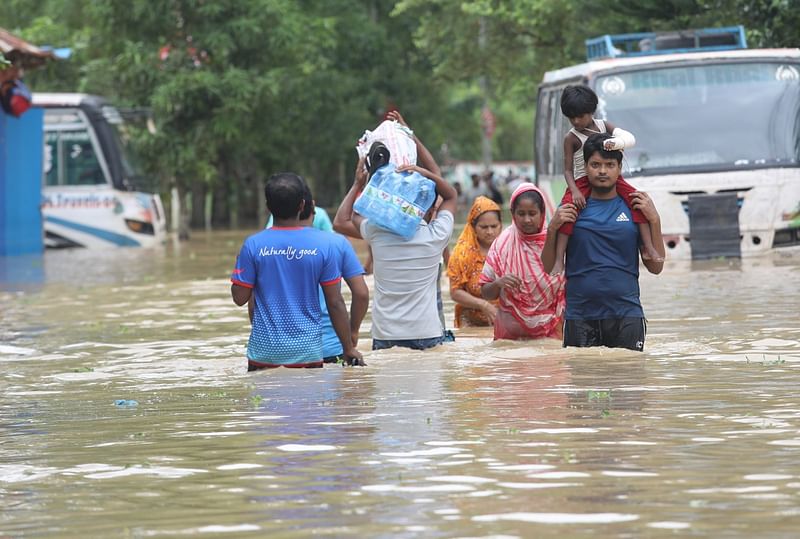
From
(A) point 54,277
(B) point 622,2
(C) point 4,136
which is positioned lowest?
(A) point 54,277

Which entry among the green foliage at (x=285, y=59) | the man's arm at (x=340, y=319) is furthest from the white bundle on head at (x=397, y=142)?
the green foliage at (x=285, y=59)

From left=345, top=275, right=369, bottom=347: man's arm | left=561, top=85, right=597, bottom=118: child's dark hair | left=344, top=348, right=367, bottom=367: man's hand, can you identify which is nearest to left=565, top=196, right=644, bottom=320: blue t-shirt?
left=345, top=275, right=369, bottom=347: man's arm

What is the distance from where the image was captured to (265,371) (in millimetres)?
10203

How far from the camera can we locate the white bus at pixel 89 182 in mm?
33312

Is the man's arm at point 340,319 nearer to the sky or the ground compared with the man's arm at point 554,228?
nearer to the ground

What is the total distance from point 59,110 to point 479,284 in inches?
899

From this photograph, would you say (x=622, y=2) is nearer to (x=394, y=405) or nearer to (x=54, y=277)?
(x=54, y=277)

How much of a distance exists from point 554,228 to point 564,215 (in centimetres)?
12

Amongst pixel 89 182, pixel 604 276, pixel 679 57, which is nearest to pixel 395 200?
pixel 604 276

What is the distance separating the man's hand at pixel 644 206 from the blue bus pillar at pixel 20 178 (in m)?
23.1

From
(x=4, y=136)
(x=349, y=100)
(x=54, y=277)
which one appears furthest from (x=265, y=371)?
(x=349, y=100)

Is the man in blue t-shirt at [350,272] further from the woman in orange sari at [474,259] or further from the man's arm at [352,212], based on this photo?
the woman in orange sari at [474,259]

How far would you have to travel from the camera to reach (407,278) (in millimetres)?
10812

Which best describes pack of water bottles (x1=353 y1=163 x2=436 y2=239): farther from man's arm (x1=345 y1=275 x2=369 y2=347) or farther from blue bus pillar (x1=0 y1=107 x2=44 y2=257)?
blue bus pillar (x1=0 y1=107 x2=44 y2=257)
